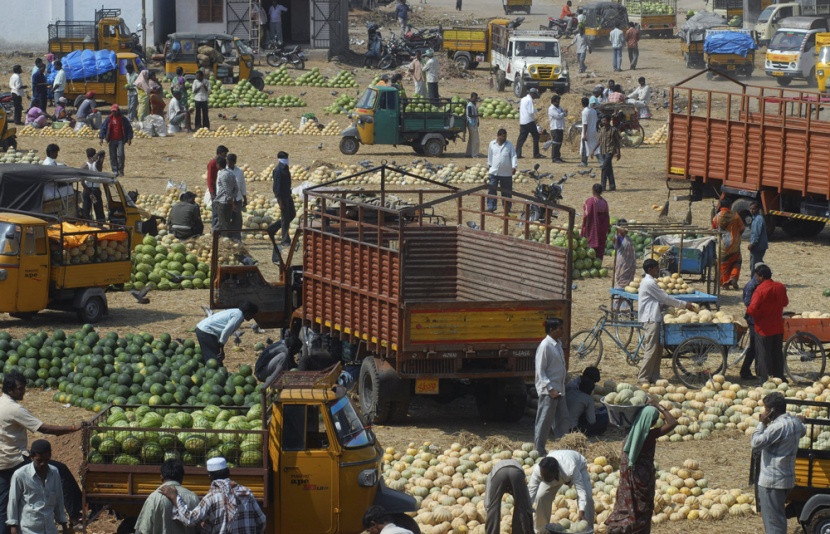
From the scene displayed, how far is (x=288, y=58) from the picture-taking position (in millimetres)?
49531

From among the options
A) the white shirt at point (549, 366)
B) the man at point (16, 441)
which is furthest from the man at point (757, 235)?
the man at point (16, 441)

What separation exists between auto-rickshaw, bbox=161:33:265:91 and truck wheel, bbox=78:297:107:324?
83.7ft

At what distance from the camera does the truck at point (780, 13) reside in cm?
5616

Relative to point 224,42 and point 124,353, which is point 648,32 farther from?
point 124,353

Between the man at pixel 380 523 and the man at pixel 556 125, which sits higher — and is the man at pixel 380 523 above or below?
below

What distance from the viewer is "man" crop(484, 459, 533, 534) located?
10.2 m

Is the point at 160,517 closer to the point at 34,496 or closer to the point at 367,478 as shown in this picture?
the point at 34,496

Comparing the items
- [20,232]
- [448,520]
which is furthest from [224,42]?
[448,520]

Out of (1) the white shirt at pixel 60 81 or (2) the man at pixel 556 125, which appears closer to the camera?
(2) the man at pixel 556 125

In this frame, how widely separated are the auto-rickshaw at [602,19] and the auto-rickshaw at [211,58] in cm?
2062

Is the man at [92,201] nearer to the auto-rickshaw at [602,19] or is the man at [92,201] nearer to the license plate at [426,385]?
the license plate at [426,385]

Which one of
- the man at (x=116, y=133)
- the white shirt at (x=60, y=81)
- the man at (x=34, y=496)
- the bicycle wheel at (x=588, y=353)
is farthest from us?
the white shirt at (x=60, y=81)

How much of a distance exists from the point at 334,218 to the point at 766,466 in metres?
6.44

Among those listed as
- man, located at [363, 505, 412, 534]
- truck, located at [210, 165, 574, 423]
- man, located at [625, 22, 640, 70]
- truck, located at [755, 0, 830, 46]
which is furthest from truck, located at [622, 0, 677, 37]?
man, located at [363, 505, 412, 534]
